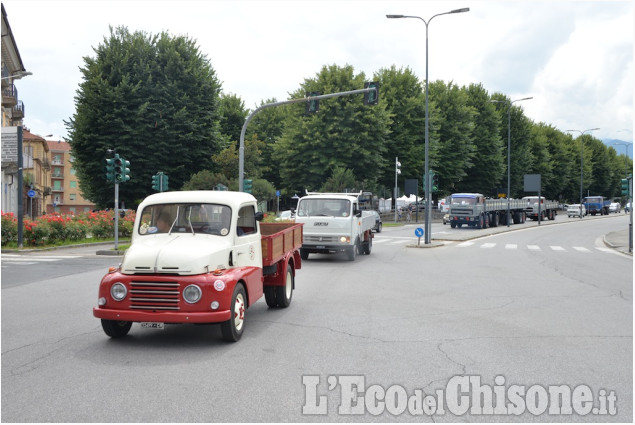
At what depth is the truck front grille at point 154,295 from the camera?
7.07 metres

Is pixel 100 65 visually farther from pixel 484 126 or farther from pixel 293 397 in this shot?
pixel 484 126

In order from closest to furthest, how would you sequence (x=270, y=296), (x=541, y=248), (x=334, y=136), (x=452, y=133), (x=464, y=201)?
(x=270, y=296) < (x=541, y=248) < (x=464, y=201) < (x=334, y=136) < (x=452, y=133)

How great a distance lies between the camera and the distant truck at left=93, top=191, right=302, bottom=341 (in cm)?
706

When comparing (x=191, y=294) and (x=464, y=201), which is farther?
(x=464, y=201)

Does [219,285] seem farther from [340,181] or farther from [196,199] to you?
[340,181]

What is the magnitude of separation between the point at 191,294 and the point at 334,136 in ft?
135

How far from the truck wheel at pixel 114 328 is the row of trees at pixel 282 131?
94.5 feet

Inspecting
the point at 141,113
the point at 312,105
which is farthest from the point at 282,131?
the point at 312,105

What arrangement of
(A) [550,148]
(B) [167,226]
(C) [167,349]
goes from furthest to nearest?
(A) [550,148], (B) [167,226], (C) [167,349]

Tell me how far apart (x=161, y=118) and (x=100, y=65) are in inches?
191

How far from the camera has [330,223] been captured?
59.9ft

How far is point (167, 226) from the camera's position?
814cm

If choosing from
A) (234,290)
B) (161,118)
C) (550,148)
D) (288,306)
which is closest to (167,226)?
(234,290)

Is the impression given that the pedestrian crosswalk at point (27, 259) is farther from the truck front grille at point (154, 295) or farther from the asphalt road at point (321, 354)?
the truck front grille at point (154, 295)
